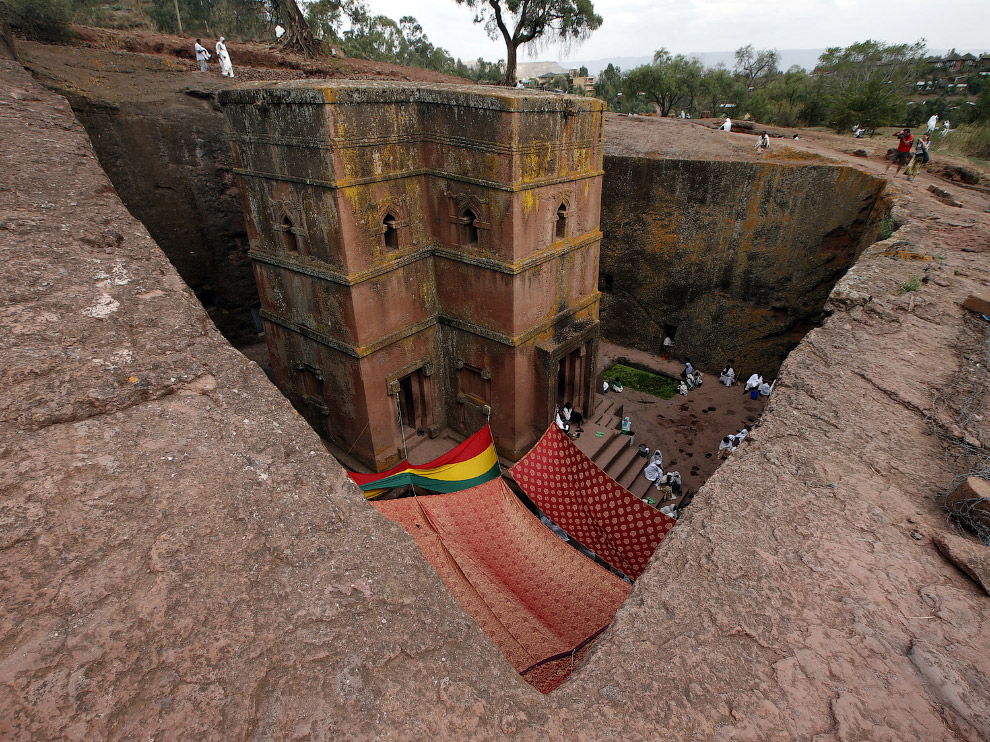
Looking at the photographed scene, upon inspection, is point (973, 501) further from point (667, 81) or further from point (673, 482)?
point (667, 81)

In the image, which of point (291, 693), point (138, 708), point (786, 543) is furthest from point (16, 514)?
point (786, 543)

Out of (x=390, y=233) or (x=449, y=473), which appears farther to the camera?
(x=390, y=233)

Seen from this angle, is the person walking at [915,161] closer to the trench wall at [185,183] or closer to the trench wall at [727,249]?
the trench wall at [727,249]

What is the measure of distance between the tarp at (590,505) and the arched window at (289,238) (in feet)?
16.8

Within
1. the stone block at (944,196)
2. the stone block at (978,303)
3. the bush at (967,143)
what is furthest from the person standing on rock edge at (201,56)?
the bush at (967,143)

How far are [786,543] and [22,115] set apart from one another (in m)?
9.01

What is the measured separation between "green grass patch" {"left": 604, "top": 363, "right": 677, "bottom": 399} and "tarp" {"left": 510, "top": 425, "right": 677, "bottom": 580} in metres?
6.39

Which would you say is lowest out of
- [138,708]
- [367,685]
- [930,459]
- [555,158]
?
[930,459]

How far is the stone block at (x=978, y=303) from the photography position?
21.2ft

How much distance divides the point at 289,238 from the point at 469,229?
2989 mm

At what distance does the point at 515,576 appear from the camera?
22.3ft

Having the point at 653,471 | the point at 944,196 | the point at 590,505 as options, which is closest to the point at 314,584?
the point at 590,505

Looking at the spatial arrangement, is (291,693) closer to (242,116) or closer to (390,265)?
(390,265)

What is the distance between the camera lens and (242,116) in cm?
856
